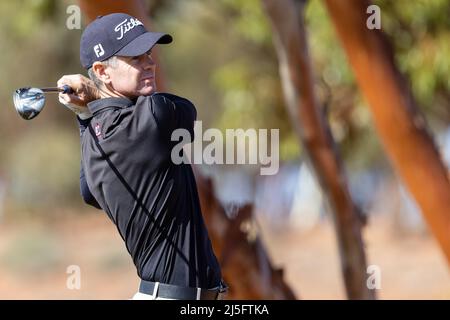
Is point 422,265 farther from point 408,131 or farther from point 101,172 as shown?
point 101,172

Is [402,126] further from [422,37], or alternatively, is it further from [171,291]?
[422,37]

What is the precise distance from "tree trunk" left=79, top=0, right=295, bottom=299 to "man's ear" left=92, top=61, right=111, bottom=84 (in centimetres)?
243

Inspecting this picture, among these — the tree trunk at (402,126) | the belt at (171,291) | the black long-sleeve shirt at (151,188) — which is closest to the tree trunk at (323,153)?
the tree trunk at (402,126)

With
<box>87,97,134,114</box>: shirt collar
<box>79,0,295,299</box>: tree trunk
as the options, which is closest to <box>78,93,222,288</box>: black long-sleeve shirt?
<box>87,97,134,114</box>: shirt collar

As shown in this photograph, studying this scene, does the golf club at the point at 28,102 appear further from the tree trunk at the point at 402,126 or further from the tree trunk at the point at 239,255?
the tree trunk at the point at 402,126

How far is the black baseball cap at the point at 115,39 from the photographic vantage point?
3.51 metres

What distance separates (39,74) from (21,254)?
204 inches

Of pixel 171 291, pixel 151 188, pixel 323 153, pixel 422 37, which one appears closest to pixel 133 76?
pixel 151 188

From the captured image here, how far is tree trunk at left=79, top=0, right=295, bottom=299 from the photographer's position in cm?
642

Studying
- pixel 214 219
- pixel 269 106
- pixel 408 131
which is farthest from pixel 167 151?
pixel 269 106

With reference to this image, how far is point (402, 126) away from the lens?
705cm

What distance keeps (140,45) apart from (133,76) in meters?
0.11

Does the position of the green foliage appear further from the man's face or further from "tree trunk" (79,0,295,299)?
the man's face

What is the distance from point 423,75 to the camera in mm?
15711
